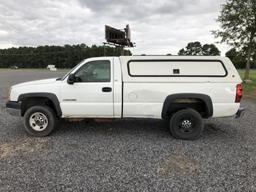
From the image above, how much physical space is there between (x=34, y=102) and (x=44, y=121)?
532 millimetres

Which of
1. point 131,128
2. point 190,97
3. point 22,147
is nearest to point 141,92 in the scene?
point 190,97

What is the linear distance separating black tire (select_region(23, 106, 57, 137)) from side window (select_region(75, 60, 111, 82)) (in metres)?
1.07

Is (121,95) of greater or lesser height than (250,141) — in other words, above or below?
above

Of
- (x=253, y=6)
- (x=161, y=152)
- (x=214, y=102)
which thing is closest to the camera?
(x=161, y=152)

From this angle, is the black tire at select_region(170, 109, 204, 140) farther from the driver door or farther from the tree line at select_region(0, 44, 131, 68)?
the tree line at select_region(0, 44, 131, 68)

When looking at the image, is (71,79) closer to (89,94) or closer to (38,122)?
(89,94)

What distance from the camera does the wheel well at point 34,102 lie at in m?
5.62

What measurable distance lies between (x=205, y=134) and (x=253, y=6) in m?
19.5

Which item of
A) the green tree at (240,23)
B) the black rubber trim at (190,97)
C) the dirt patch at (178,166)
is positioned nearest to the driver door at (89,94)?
the black rubber trim at (190,97)

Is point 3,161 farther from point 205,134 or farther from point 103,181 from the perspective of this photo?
point 205,134

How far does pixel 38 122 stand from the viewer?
561 cm

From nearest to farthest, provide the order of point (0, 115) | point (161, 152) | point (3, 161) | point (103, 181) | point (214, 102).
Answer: point (103, 181)
point (3, 161)
point (161, 152)
point (214, 102)
point (0, 115)

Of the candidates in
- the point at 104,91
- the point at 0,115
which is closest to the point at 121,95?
the point at 104,91

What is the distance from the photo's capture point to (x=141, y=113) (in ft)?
17.8
